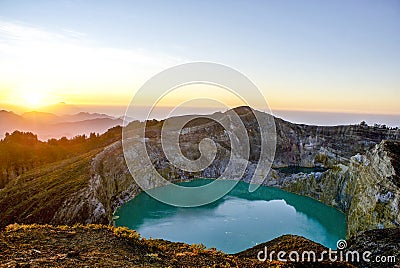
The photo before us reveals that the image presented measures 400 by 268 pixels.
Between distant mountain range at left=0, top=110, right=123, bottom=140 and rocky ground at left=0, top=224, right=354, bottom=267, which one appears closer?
rocky ground at left=0, top=224, right=354, bottom=267

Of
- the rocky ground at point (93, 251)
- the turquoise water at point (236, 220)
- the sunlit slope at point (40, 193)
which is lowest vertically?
the turquoise water at point (236, 220)

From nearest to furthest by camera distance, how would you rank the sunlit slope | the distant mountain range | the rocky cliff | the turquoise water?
the sunlit slope < the rocky cliff < the turquoise water < the distant mountain range

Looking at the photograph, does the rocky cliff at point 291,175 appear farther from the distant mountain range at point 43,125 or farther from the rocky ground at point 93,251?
the distant mountain range at point 43,125

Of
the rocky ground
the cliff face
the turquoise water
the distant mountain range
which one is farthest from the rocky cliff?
the distant mountain range

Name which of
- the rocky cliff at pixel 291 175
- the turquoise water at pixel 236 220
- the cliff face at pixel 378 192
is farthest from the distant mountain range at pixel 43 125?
the cliff face at pixel 378 192

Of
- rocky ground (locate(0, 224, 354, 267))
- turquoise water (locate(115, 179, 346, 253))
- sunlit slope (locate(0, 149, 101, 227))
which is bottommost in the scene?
turquoise water (locate(115, 179, 346, 253))

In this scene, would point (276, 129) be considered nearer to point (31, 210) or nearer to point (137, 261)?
point (31, 210)

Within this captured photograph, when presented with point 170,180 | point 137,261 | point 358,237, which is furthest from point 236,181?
point 137,261

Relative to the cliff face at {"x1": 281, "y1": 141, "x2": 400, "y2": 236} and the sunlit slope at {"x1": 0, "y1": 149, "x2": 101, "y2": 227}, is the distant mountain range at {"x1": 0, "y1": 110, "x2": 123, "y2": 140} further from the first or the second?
the cliff face at {"x1": 281, "y1": 141, "x2": 400, "y2": 236}

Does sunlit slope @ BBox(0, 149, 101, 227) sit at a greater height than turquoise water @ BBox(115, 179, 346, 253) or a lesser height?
greater

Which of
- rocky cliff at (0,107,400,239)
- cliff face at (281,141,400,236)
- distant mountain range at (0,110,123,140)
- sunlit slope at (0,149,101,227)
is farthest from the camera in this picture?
distant mountain range at (0,110,123,140)
